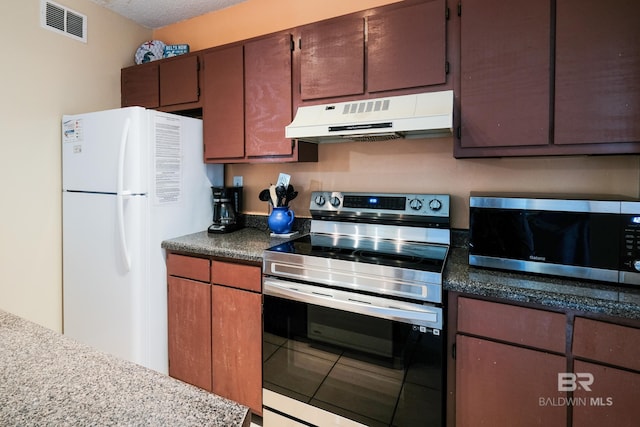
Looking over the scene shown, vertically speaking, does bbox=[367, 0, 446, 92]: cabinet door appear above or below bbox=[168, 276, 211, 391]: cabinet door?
above

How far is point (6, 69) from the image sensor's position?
204 cm

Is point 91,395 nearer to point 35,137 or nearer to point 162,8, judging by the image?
point 35,137

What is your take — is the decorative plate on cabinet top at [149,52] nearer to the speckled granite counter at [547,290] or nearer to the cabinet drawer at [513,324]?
the speckled granite counter at [547,290]

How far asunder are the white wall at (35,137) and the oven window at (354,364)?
1664mm

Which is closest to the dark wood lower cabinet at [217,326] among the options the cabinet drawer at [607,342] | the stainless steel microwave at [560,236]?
the stainless steel microwave at [560,236]

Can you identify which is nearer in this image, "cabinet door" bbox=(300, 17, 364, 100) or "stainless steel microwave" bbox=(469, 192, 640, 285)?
"stainless steel microwave" bbox=(469, 192, 640, 285)

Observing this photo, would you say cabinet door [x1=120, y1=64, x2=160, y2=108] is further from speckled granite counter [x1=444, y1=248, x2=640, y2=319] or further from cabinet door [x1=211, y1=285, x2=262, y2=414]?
speckled granite counter [x1=444, y1=248, x2=640, y2=319]

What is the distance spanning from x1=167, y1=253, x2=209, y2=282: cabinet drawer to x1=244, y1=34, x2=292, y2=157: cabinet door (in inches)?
29.8

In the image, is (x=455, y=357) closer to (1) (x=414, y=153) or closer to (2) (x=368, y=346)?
(2) (x=368, y=346)

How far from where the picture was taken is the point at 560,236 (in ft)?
4.43

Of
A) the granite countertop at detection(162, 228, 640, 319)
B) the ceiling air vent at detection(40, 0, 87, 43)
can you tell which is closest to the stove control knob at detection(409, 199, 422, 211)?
the granite countertop at detection(162, 228, 640, 319)

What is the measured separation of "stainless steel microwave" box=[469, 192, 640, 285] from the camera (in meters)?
1.25

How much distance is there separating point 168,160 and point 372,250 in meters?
1.41

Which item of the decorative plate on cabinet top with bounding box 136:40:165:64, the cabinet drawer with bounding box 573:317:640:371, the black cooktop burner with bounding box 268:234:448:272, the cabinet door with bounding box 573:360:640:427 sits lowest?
the cabinet door with bounding box 573:360:640:427
